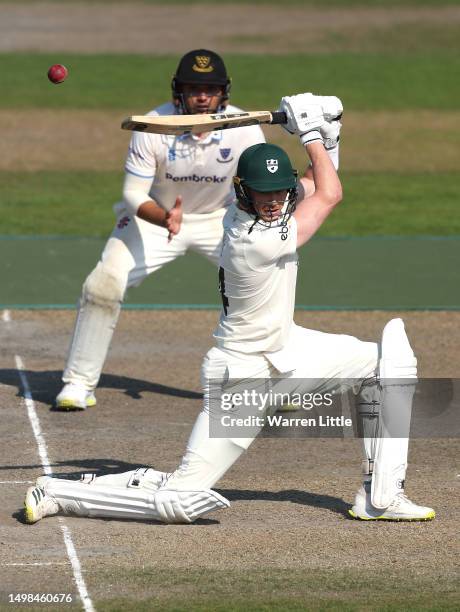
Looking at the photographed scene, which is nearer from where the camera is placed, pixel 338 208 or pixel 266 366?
pixel 266 366

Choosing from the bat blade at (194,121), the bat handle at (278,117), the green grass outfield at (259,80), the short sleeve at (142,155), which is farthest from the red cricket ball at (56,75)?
the green grass outfield at (259,80)

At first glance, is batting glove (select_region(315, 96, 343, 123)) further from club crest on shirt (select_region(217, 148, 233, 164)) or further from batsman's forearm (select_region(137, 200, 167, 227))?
club crest on shirt (select_region(217, 148, 233, 164))

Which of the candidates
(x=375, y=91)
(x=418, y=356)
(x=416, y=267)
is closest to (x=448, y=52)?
(x=375, y=91)

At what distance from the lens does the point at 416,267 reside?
13695 mm

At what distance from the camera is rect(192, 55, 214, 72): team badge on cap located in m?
9.59

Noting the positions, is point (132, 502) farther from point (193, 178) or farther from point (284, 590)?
point (193, 178)

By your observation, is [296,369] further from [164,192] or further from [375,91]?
[375,91]

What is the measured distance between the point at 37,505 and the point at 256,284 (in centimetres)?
161

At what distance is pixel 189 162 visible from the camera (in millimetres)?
10016

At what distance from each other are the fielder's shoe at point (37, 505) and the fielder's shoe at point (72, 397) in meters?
2.17

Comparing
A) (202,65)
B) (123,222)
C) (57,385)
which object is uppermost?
(202,65)

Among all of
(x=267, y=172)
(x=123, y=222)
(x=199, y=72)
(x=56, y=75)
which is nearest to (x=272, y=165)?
(x=267, y=172)

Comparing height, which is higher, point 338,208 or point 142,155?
point 142,155

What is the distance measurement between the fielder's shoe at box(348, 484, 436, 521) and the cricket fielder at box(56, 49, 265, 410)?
9.14 ft
